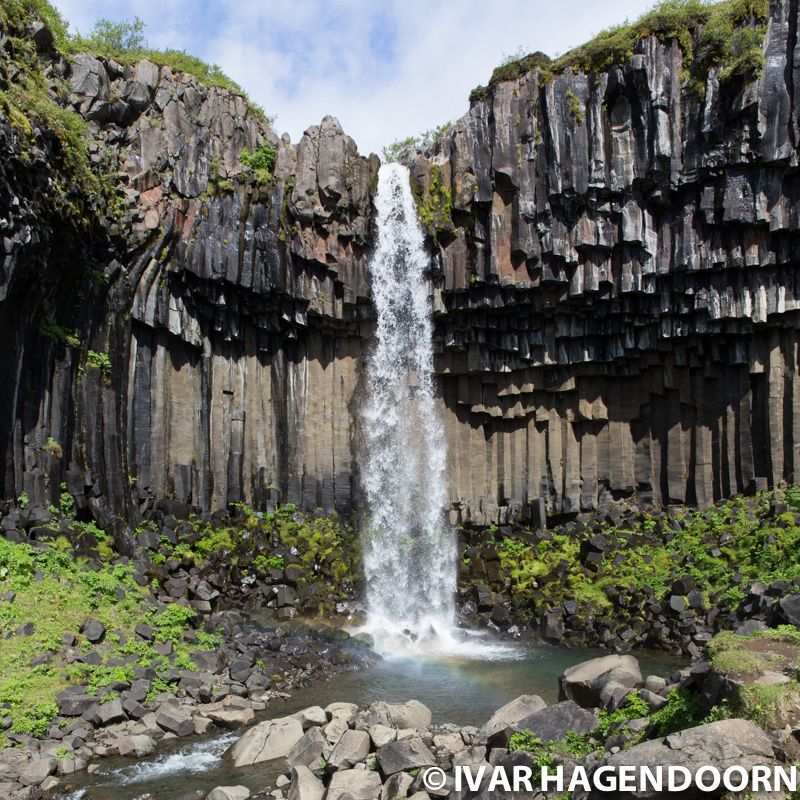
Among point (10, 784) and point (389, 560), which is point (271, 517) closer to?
point (389, 560)

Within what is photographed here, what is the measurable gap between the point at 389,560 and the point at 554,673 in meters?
6.90

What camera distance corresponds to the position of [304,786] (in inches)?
323

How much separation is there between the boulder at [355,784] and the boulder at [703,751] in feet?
9.06

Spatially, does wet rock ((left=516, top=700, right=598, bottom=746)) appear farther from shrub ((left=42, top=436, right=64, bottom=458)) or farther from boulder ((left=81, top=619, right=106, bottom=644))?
shrub ((left=42, top=436, right=64, bottom=458))

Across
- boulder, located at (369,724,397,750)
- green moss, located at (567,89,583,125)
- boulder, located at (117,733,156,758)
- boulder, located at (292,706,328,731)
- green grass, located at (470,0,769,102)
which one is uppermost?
green grass, located at (470,0,769,102)

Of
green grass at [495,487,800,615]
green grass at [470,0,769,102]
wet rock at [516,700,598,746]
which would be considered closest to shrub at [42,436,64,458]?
green grass at [495,487,800,615]

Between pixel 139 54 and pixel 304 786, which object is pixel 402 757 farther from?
pixel 139 54

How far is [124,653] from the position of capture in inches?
485

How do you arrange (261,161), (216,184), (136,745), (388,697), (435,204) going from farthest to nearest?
1. (435,204)
2. (261,161)
3. (216,184)
4. (388,697)
5. (136,745)

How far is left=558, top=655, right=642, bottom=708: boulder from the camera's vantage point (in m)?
9.37

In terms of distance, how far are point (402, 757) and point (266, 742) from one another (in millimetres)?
2575

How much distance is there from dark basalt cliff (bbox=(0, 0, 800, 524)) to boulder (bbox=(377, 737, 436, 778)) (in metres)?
10.4

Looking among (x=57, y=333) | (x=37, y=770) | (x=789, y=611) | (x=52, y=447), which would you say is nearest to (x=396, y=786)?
(x=37, y=770)

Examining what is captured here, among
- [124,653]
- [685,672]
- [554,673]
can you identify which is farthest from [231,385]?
[685,672]
